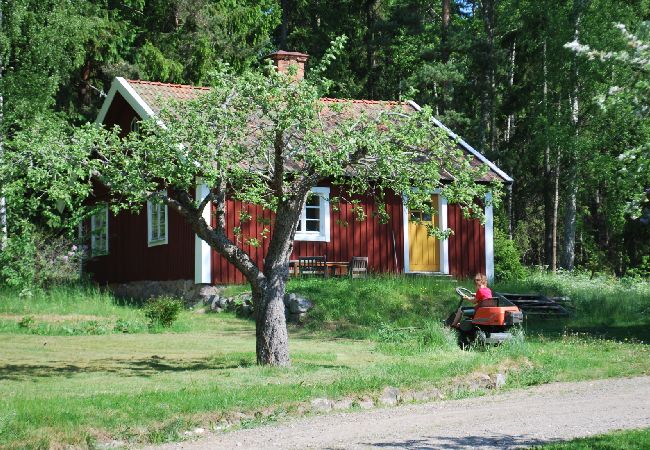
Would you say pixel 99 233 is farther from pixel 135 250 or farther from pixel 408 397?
pixel 408 397

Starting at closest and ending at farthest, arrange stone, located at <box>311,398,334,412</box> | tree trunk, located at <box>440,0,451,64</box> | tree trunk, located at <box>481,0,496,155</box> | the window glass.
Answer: stone, located at <box>311,398,334,412</box>, the window glass, tree trunk, located at <box>481,0,496,155</box>, tree trunk, located at <box>440,0,451,64</box>

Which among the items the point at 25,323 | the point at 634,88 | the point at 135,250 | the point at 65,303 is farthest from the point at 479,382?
the point at 135,250

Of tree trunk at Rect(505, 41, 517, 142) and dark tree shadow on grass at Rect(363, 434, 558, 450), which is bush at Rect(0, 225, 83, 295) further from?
tree trunk at Rect(505, 41, 517, 142)

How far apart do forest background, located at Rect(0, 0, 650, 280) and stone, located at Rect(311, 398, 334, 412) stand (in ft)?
36.8

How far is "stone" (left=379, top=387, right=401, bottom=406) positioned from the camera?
1194cm

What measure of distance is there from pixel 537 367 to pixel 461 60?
29.1 metres

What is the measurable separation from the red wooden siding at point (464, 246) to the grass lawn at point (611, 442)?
17.2 metres

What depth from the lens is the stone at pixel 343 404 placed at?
451 inches

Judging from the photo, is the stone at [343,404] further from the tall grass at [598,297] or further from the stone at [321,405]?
the tall grass at [598,297]

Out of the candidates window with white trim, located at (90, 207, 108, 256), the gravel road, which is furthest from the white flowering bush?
window with white trim, located at (90, 207, 108, 256)

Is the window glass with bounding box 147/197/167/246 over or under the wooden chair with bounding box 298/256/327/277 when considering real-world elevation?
over

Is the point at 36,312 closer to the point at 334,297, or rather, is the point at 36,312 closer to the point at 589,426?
the point at 334,297

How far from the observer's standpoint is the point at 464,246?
26.7m

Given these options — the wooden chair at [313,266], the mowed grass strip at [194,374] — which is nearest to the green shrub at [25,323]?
the mowed grass strip at [194,374]
